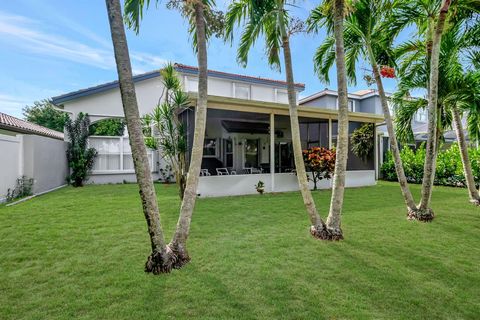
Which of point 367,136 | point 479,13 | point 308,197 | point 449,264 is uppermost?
point 479,13

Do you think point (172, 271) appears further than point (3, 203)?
No

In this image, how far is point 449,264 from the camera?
4.68m

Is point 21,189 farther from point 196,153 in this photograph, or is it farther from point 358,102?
point 358,102

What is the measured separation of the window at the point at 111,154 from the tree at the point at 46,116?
22205mm

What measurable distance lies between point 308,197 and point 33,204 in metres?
9.04

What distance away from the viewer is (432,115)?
7227 millimetres

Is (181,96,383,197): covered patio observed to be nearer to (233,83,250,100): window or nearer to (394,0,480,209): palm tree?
(394,0,480,209): palm tree

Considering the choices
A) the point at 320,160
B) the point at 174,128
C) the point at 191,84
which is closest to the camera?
the point at 174,128

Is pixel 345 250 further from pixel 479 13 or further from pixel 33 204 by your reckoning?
pixel 33 204

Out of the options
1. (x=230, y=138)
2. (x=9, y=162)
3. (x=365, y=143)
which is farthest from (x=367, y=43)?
(x=9, y=162)

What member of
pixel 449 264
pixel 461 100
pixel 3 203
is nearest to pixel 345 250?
pixel 449 264

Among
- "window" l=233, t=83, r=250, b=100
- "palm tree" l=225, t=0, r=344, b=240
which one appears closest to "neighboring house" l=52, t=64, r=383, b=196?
"window" l=233, t=83, r=250, b=100

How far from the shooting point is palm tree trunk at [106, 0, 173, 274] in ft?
12.7

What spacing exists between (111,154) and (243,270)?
47.1 feet
